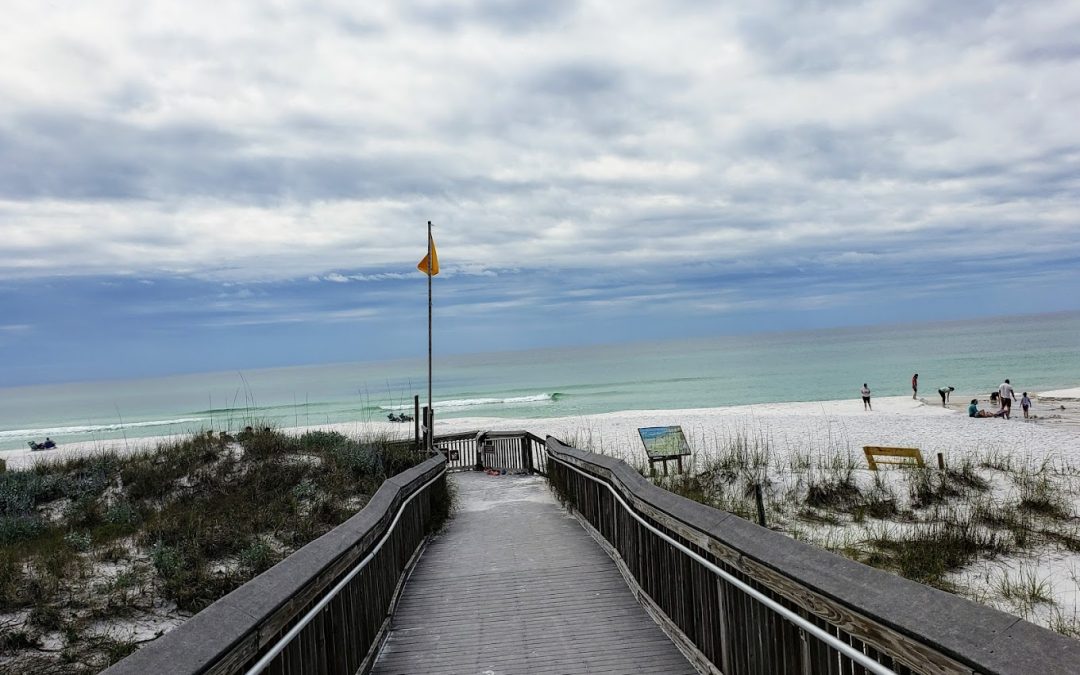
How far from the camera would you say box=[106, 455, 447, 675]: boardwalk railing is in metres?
2.56

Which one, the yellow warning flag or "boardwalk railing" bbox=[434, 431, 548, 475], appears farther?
"boardwalk railing" bbox=[434, 431, 548, 475]

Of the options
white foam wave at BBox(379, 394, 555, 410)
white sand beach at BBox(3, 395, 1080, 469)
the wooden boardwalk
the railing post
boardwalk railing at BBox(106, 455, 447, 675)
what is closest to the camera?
boardwalk railing at BBox(106, 455, 447, 675)

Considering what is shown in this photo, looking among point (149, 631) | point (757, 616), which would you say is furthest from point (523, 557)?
point (757, 616)

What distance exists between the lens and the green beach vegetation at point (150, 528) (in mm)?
6859

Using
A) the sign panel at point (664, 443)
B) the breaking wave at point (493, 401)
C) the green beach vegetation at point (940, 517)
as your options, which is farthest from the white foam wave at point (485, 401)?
the green beach vegetation at point (940, 517)

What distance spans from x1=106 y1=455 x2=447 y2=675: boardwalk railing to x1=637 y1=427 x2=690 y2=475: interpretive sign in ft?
27.1

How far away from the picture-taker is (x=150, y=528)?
9.41 m

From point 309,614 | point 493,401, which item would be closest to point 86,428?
point 493,401

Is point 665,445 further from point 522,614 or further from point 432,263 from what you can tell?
point 522,614

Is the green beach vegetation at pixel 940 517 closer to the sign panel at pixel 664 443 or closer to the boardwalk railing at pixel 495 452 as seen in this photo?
the sign panel at pixel 664 443

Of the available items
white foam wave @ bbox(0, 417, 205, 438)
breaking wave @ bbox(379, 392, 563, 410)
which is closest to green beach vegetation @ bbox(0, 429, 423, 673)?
breaking wave @ bbox(379, 392, 563, 410)

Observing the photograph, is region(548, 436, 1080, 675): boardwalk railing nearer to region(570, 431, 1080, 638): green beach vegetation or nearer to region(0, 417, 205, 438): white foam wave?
region(570, 431, 1080, 638): green beach vegetation

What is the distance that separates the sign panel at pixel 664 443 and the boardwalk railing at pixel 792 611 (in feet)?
26.7

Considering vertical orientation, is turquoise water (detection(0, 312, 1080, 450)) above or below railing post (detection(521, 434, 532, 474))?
above
